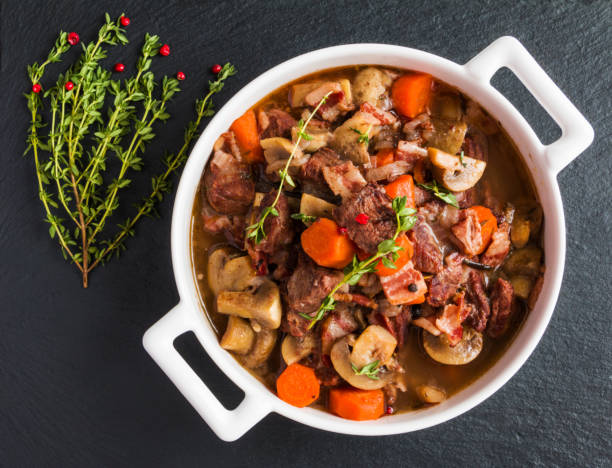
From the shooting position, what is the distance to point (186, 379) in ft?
8.38

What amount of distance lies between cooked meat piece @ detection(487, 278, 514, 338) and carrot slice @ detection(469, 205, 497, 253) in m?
0.19

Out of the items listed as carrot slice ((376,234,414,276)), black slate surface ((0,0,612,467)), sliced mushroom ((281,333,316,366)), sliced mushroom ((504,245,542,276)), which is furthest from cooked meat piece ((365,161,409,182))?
black slate surface ((0,0,612,467))

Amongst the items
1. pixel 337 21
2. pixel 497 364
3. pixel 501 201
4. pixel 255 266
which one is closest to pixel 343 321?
pixel 255 266

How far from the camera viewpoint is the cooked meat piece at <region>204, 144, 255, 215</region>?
2.72 meters

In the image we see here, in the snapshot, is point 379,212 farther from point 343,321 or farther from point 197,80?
point 197,80

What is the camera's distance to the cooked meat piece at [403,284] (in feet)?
8.01

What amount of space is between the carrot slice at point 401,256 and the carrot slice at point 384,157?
423 mm

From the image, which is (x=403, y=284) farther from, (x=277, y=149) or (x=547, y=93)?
(x=547, y=93)

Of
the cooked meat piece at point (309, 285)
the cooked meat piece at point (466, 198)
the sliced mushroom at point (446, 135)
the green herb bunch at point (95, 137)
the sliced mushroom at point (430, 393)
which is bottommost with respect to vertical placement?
the sliced mushroom at point (430, 393)

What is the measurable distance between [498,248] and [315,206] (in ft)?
3.02

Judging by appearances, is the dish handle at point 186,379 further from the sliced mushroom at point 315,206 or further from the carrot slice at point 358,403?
the sliced mushroom at point 315,206

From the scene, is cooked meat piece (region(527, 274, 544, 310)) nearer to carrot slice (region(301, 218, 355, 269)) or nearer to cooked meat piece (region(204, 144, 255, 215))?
carrot slice (region(301, 218, 355, 269))

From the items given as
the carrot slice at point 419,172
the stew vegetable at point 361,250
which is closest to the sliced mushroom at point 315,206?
the stew vegetable at point 361,250

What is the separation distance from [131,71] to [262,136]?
39.6 inches
